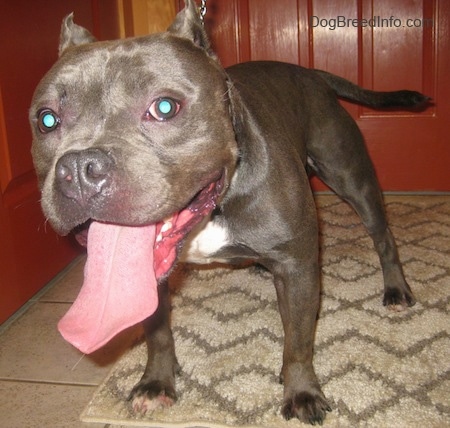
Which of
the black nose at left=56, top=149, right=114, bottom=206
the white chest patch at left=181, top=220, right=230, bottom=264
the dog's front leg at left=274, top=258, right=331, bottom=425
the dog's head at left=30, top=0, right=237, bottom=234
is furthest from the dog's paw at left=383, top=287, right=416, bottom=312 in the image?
the black nose at left=56, top=149, right=114, bottom=206

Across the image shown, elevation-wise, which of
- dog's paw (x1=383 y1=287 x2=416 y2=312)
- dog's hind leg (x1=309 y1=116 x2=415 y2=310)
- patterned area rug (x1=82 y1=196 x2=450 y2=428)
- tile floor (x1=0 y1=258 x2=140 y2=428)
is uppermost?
dog's hind leg (x1=309 y1=116 x2=415 y2=310)

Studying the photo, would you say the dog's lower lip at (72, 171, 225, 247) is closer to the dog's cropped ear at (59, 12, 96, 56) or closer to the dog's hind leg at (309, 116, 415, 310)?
the dog's cropped ear at (59, 12, 96, 56)

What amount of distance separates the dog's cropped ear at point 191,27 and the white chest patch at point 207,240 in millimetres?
605

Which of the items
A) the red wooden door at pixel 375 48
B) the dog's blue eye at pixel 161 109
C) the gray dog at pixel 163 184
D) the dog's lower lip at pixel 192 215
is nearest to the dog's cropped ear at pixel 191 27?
the gray dog at pixel 163 184

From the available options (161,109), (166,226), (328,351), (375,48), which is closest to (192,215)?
(166,226)

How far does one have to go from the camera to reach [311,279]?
2010 mm

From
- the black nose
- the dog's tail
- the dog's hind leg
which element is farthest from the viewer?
the dog's tail

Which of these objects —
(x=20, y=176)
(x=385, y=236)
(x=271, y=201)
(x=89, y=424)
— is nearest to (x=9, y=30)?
(x=20, y=176)

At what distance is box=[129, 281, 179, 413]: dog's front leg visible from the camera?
2.11 meters

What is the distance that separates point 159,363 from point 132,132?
3.41 feet

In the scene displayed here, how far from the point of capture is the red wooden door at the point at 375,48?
4004 millimetres

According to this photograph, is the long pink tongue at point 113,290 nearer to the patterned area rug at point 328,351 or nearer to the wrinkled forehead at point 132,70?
the wrinkled forehead at point 132,70

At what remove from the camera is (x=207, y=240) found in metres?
2.02

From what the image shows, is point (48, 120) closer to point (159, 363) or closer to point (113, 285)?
point (113, 285)
